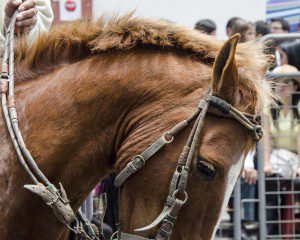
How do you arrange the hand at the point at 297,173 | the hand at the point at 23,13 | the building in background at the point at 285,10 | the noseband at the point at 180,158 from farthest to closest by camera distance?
the building in background at the point at 285,10 → the hand at the point at 297,173 → the hand at the point at 23,13 → the noseband at the point at 180,158

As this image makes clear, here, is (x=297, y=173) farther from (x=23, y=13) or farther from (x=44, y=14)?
(x=23, y=13)

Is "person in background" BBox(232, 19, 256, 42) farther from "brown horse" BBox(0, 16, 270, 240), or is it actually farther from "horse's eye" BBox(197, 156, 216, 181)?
"horse's eye" BBox(197, 156, 216, 181)

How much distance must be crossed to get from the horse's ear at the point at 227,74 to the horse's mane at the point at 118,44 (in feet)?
0.33

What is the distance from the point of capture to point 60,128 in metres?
3.55

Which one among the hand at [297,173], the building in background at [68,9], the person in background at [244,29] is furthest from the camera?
the building in background at [68,9]

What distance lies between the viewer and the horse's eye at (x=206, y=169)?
11.1 feet

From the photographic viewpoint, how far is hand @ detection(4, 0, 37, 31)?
391cm

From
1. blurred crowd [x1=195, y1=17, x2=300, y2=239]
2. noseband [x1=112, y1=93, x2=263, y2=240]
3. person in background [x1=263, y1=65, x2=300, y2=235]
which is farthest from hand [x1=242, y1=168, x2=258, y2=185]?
noseband [x1=112, y1=93, x2=263, y2=240]

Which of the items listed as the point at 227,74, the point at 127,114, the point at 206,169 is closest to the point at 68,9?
the point at 127,114

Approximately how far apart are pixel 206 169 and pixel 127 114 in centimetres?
45

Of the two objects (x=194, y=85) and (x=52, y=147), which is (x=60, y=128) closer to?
(x=52, y=147)

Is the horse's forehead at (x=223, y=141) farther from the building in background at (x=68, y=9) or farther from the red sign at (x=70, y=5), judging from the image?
the red sign at (x=70, y=5)

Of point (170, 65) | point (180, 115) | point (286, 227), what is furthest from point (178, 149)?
point (286, 227)

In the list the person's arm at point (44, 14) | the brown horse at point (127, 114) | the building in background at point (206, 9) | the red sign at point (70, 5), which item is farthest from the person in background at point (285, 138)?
the brown horse at point (127, 114)
